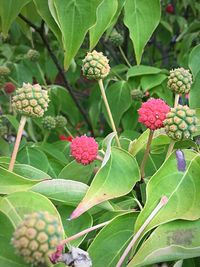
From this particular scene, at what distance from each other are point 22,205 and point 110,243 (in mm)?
185

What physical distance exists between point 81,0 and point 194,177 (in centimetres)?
46

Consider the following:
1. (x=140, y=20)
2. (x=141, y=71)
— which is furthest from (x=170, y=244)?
(x=141, y=71)

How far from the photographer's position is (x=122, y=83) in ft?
6.52

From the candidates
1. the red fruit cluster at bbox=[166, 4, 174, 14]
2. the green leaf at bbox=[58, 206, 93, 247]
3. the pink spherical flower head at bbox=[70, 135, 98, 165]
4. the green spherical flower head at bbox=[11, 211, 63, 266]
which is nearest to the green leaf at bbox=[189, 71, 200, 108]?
the pink spherical flower head at bbox=[70, 135, 98, 165]

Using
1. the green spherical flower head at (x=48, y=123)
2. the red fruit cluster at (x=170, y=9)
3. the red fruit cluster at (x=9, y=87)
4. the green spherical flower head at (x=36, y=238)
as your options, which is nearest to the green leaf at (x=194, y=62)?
the green spherical flower head at (x=48, y=123)

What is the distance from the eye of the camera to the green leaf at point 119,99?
6.36 feet

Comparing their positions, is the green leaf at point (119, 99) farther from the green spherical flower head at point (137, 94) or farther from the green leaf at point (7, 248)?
the green leaf at point (7, 248)

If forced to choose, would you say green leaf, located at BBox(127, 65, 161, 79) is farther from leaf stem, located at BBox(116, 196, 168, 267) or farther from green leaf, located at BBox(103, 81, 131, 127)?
leaf stem, located at BBox(116, 196, 168, 267)

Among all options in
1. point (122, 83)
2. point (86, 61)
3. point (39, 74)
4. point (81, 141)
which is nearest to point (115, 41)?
point (39, 74)

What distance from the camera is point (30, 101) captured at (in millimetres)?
1094

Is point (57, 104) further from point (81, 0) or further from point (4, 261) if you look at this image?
point (4, 261)

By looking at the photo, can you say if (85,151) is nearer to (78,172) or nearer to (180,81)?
(78,172)

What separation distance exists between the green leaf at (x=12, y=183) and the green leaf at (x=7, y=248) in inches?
3.6

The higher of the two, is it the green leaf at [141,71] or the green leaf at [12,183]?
the green leaf at [141,71]
